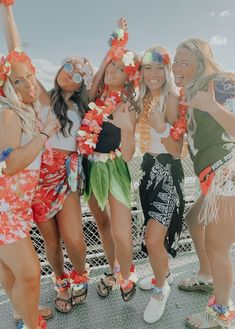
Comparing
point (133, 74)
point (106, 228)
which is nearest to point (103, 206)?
point (106, 228)

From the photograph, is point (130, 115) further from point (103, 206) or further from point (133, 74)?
point (103, 206)

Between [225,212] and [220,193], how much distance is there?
0.35ft

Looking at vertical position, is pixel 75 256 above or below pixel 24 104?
below

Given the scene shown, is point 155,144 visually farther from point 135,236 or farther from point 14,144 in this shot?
point 135,236

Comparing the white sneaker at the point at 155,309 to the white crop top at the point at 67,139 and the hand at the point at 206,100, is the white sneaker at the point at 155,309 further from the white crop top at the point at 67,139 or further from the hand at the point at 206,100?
the hand at the point at 206,100

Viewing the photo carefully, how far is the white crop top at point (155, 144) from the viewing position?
2251mm

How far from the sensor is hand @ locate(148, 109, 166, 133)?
220 cm

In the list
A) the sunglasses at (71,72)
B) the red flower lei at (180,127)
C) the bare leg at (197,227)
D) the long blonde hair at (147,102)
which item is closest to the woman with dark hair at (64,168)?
the sunglasses at (71,72)

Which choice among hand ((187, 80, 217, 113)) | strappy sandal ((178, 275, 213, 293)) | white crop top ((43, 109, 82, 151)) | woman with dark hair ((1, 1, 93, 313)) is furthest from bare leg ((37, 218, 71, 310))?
hand ((187, 80, 217, 113))

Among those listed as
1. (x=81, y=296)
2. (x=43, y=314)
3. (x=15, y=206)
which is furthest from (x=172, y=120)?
(x=43, y=314)

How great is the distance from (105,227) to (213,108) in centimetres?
123

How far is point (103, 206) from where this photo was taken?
2424 mm

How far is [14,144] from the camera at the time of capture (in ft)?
5.81

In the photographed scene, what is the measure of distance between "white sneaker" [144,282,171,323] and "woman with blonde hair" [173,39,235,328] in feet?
1.12
